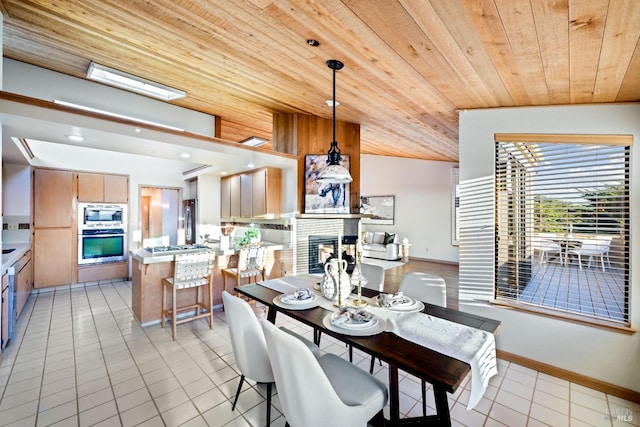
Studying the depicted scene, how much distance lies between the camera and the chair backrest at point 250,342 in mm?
1718

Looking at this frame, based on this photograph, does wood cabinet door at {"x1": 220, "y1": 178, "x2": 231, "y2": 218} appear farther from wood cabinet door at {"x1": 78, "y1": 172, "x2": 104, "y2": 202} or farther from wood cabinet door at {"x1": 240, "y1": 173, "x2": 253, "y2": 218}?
wood cabinet door at {"x1": 78, "y1": 172, "x2": 104, "y2": 202}

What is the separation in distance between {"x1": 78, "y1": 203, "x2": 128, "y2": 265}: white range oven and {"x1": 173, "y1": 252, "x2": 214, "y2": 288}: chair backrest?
9.82 ft

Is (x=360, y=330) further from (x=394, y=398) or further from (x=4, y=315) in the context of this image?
(x=4, y=315)

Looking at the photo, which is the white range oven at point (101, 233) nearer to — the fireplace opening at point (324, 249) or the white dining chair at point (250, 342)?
the fireplace opening at point (324, 249)

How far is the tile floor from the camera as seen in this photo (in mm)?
1883

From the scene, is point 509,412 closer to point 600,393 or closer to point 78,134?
point 600,393

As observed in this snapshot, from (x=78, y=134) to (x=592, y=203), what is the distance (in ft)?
14.9

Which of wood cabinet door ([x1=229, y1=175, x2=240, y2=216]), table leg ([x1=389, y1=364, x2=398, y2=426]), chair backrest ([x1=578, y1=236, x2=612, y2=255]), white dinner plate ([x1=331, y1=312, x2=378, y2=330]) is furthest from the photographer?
wood cabinet door ([x1=229, y1=175, x2=240, y2=216])

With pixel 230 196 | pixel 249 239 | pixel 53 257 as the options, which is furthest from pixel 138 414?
pixel 53 257

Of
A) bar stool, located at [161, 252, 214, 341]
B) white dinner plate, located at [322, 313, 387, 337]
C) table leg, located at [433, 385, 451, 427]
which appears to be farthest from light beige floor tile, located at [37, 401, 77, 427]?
table leg, located at [433, 385, 451, 427]

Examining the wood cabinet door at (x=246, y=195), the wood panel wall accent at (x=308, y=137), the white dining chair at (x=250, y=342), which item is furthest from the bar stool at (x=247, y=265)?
the white dining chair at (x=250, y=342)

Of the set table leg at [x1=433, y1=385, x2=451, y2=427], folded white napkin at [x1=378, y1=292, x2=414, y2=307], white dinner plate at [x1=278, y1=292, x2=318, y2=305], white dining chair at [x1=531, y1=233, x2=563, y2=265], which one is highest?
white dining chair at [x1=531, y1=233, x2=563, y2=265]

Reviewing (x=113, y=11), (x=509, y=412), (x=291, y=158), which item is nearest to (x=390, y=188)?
(x=291, y=158)

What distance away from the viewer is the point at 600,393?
215cm
